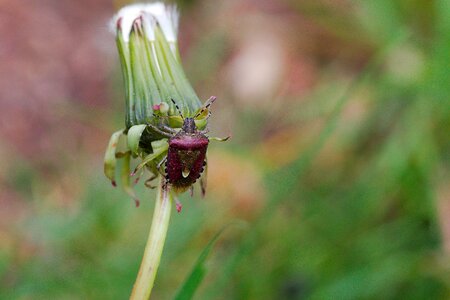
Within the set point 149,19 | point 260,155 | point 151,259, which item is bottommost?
point 151,259

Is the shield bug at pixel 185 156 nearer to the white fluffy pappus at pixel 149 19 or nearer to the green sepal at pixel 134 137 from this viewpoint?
the green sepal at pixel 134 137

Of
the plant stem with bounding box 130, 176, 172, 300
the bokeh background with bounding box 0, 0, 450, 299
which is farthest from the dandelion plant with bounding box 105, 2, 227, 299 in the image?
the bokeh background with bounding box 0, 0, 450, 299

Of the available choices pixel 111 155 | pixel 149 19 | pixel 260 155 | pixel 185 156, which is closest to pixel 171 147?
pixel 185 156

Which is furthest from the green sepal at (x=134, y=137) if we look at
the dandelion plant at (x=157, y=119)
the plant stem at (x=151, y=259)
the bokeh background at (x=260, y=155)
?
the bokeh background at (x=260, y=155)

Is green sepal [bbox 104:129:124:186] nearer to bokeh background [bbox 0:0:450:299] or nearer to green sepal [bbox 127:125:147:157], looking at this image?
green sepal [bbox 127:125:147:157]

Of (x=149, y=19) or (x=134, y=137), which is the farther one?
Answer: (x=149, y=19)

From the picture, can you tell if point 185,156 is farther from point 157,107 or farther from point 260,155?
point 260,155

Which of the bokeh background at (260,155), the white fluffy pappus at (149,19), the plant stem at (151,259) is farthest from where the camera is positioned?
the bokeh background at (260,155)

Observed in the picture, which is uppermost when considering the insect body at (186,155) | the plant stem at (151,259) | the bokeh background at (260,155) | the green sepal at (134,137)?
the bokeh background at (260,155)
